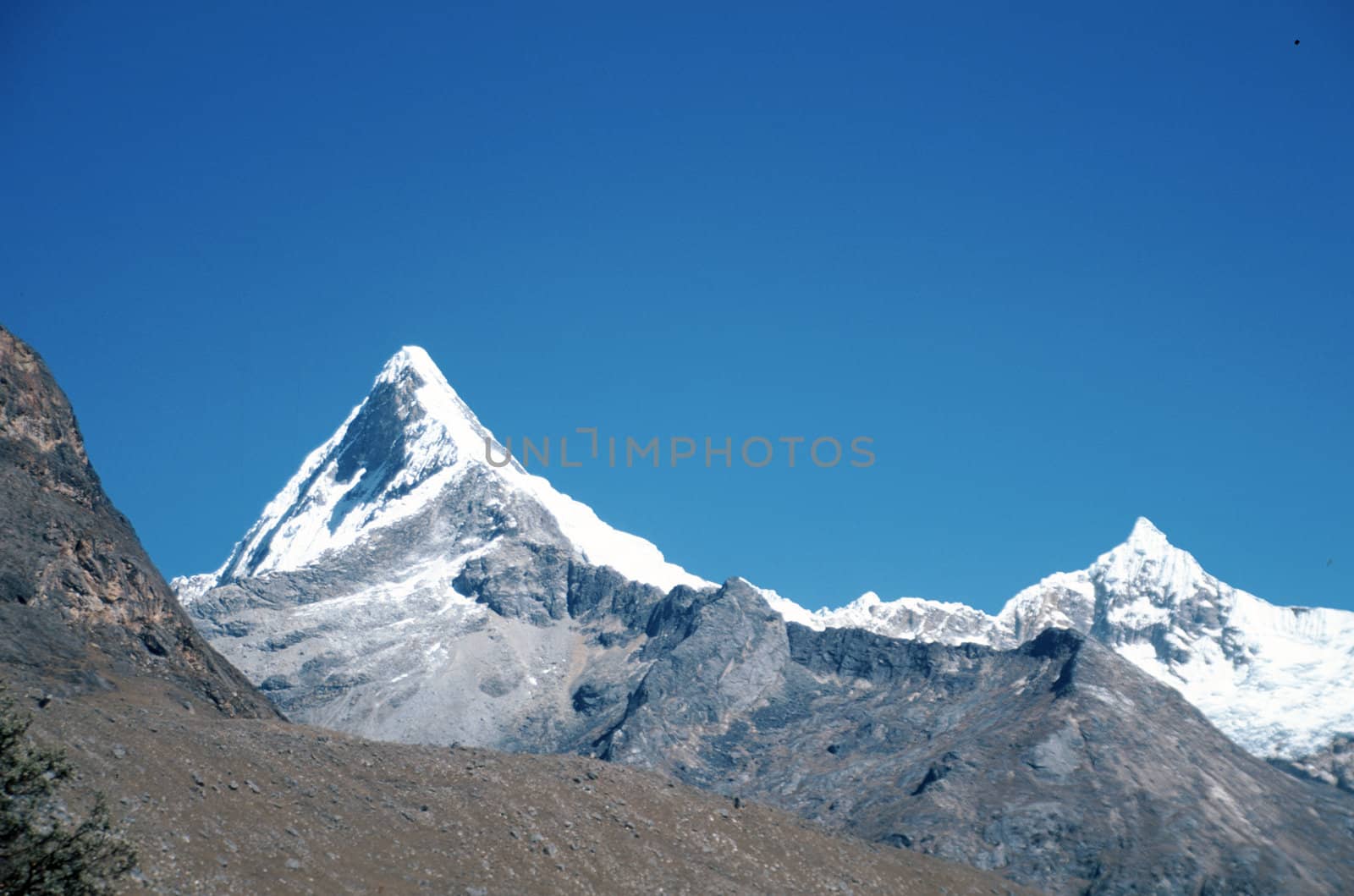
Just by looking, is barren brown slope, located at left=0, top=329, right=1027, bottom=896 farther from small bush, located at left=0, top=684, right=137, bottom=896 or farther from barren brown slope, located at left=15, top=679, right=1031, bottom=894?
small bush, located at left=0, top=684, right=137, bottom=896

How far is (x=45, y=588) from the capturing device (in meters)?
156

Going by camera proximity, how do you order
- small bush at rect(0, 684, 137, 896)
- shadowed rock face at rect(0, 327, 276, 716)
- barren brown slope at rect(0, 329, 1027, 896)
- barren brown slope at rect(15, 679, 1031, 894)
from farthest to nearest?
shadowed rock face at rect(0, 327, 276, 716) < barren brown slope at rect(0, 329, 1027, 896) < barren brown slope at rect(15, 679, 1031, 894) < small bush at rect(0, 684, 137, 896)

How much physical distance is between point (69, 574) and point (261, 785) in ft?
162

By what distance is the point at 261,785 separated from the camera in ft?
409

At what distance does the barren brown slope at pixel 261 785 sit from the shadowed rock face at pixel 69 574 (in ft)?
0.90

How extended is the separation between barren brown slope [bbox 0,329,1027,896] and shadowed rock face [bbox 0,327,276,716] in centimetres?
28

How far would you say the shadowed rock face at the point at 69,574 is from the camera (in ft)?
493

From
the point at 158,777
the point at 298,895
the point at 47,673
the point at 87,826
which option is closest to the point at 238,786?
the point at 158,777

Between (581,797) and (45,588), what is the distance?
2380 inches

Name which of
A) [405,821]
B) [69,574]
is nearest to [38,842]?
[405,821]

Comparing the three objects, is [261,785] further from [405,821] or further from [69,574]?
[69,574]

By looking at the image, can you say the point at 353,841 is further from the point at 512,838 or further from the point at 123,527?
the point at 123,527

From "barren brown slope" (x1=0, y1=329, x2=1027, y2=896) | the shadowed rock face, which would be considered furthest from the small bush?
the shadowed rock face

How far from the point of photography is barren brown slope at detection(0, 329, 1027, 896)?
375ft
